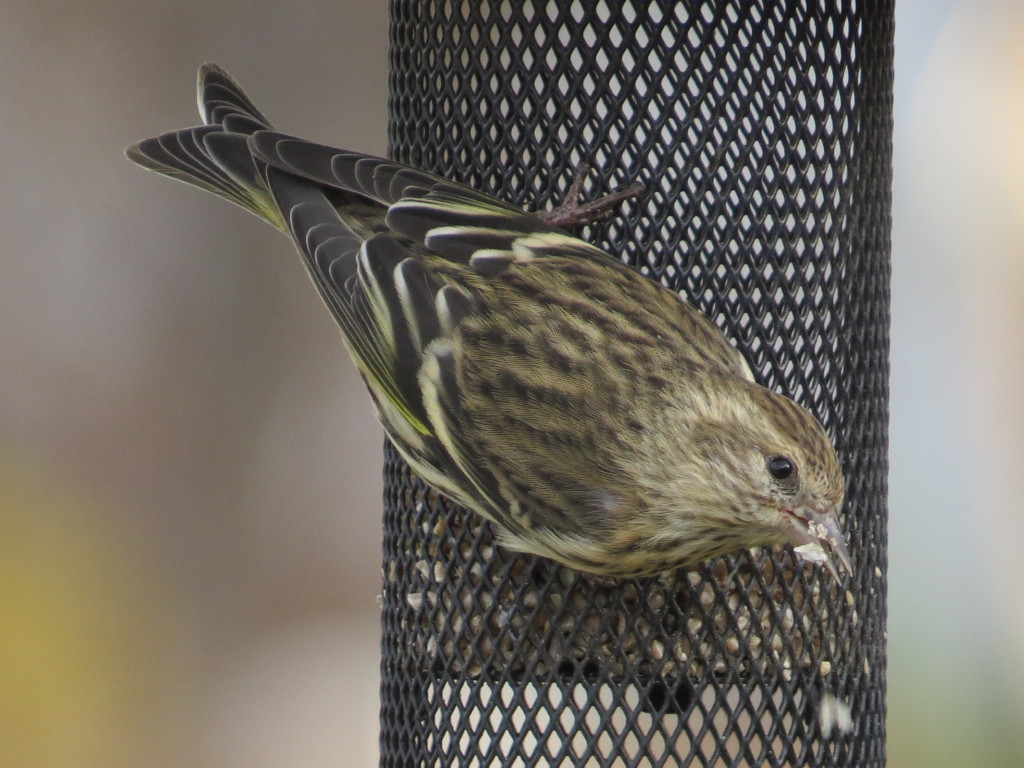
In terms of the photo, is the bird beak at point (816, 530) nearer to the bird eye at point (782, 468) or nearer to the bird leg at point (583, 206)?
the bird eye at point (782, 468)

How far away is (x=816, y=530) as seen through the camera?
3.15 metres

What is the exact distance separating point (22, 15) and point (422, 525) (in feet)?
14.0

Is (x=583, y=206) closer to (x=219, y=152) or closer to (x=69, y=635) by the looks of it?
(x=219, y=152)

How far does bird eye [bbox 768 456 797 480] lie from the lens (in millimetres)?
3170

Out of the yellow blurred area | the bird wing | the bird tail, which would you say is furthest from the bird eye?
the yellow blurred area

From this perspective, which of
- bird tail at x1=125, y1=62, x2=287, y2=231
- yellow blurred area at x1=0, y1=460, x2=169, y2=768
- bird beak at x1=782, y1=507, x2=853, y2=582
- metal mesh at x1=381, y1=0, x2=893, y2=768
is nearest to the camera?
bird beak at x1=782, y1=507, x2=853, y2=582

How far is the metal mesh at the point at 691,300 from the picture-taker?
3604 millimetres

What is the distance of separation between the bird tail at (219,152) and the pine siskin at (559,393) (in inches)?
12.4

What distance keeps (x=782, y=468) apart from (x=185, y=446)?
Answer: 4.12 m

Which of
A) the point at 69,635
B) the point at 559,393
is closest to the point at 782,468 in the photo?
the point at 559,393

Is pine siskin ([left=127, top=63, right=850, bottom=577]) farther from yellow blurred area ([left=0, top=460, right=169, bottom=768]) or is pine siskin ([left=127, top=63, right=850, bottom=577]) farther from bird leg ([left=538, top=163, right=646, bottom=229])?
yellow blurred area ([left=0, top=460, right=169, bottom=768])

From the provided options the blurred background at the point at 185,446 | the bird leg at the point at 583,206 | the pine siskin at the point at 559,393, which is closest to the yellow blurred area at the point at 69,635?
the blurred background at the point at 185,446

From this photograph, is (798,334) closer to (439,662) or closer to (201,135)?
(439,662)

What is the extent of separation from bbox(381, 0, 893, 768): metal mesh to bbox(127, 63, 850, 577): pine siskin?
203mm
